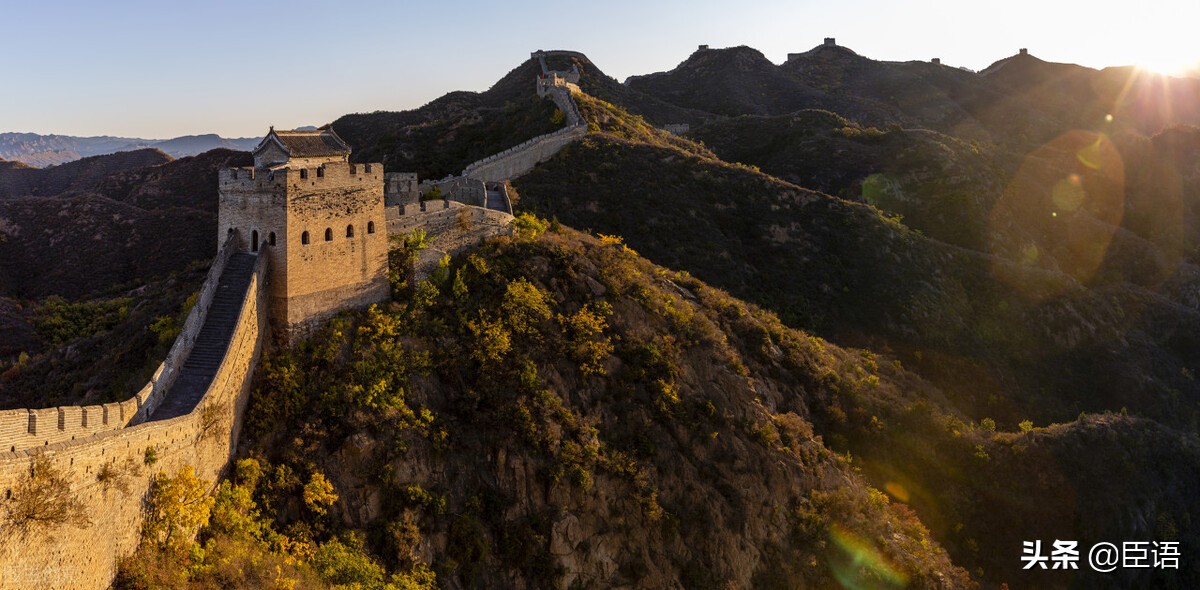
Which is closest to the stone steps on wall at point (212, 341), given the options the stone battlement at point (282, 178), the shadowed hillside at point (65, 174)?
the stone battlement at point (282, 178)

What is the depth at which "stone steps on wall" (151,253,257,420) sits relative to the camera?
16.7 m

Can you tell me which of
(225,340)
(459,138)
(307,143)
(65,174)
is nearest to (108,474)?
(225,340)

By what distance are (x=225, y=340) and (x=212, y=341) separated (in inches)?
14.8

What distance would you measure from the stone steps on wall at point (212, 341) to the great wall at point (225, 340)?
3 cm

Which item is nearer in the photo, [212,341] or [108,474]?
[108,474]

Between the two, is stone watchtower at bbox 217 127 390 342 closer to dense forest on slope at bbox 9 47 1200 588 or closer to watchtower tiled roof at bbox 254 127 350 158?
dense forest on slope at bbox 9 47 1200 588

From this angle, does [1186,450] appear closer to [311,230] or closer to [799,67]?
[311,230]

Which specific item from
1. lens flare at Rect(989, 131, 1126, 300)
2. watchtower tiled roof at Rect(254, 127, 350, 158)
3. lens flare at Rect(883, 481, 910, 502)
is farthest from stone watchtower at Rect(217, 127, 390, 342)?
lens flare at Rect(989, 131, 1126, 300)

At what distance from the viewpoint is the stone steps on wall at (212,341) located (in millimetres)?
16672

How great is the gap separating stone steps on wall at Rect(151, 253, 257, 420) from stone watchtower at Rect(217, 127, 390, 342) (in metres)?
0.82

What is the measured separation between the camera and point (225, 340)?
59.7ft

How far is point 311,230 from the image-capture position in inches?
812

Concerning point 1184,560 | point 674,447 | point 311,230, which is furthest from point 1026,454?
point 311,230

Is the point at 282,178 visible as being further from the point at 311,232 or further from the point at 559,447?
the point at 559,447
